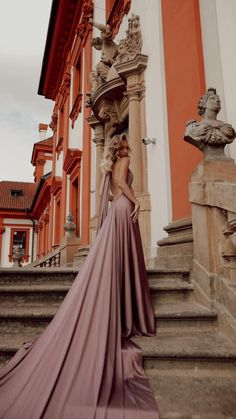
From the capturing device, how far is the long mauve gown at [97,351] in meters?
1.58

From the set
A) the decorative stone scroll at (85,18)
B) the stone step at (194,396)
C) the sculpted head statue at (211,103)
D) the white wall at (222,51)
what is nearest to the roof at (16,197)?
the decorative stone scroll at (85,18)

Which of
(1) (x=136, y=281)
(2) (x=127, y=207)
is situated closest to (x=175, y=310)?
(1) (x=136, y=281)

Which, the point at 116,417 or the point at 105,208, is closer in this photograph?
the point at 116,417

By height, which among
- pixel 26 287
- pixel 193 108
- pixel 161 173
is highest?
pixel 193 108

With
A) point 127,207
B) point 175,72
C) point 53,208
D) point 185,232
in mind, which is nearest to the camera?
point 127,207

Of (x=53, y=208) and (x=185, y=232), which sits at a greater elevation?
(x=53, y=208)

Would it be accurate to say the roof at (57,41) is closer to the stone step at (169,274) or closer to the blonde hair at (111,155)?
the blonde hair at (111,155)

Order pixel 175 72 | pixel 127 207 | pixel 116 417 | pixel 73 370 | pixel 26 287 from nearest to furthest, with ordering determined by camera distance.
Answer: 1. pixel 116 417
2. pixel 73 370
3. pixel 127 207
4. pixel 26 287
5. pixel 175 72

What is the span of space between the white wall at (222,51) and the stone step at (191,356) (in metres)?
1.99

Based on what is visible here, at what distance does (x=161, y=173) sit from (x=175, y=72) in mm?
1380

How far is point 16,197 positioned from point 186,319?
81.4 ft

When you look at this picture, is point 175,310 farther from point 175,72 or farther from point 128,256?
point 175,72

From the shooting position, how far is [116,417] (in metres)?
1.49

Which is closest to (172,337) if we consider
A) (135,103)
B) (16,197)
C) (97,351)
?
(97,351)
